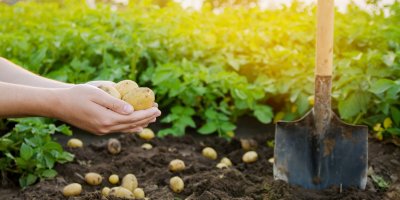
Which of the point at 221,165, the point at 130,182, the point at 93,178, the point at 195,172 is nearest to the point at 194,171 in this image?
the point at 195,172

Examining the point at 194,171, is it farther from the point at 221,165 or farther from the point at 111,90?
the point at 111,90

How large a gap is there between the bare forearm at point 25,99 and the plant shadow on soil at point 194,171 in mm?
717

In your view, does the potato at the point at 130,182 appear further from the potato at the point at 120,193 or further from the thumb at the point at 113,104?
the thumb at the point at 113,104

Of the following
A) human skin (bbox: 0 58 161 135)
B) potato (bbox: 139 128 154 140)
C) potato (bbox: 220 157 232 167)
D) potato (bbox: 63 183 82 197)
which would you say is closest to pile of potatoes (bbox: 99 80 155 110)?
human skin (bbox: 0 58 161 135)

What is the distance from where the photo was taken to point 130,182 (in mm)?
2992

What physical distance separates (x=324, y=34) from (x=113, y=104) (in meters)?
1.20

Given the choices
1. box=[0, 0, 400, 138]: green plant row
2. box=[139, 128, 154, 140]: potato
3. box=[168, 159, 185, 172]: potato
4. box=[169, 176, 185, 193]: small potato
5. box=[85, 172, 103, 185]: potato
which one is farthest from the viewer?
box=[139, 128, 154, 140]: potato

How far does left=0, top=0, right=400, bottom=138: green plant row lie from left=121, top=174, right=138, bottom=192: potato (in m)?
0.84

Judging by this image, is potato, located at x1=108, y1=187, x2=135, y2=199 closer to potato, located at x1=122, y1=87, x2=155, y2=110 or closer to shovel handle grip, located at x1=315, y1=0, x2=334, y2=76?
potato, located at x1=122, y1=87, x2=155, y2=110

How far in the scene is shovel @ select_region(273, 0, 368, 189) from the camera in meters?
2.99

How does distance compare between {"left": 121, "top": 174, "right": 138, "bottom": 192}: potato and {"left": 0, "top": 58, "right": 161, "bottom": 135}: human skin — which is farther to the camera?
{"left": 121, "top": 174, "right": 138, "bottom": 192}: potato

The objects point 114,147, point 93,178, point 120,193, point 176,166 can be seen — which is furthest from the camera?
point 114,147

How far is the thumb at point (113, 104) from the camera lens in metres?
2.16

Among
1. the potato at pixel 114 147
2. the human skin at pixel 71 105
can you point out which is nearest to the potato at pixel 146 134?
the potato at pixel 114 147
